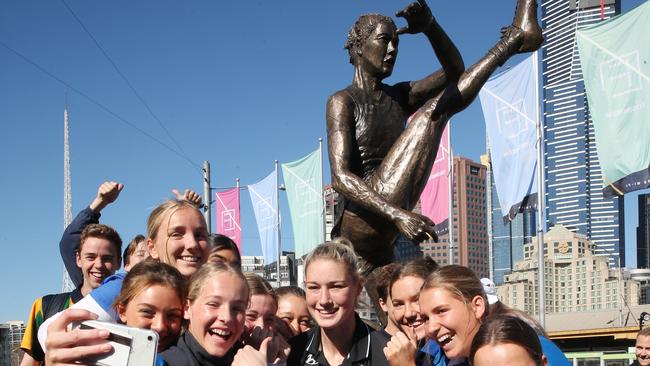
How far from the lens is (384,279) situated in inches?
179

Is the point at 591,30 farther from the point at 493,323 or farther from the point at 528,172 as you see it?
the point at 493,323

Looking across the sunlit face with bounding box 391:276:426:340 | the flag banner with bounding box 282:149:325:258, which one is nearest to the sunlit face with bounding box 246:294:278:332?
the sunlit face with bounding box 391:276:426:340

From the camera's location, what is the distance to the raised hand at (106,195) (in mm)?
4938

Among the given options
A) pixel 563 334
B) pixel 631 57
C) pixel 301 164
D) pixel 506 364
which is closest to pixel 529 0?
pixel 506 364

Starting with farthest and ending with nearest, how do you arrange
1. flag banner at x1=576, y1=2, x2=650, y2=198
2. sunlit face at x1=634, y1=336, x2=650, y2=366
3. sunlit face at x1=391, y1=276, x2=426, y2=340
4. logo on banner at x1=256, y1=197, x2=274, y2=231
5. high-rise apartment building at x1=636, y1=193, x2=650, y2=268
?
1. high-rise apartment building at x1=636, y1=193, x2=650, y2=268
2. logo on banner at x1=256, y1=197, x2=274, y2=231
3. flag banner at x1=576, y1=2, x2=650, y2=198
4. sunlit face at x1=634, y1=336, x2=650, y2=366
5. sunlit face at x1=391, y1=276, x2=426, y2=340

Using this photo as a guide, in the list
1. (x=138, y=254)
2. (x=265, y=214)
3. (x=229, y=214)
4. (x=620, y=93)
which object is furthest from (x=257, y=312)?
(x=229, y=214)

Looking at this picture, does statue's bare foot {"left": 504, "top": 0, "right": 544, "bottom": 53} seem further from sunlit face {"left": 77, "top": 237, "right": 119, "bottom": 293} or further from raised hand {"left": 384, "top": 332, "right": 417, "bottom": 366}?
sunlit face {"left": 77, "top": 237, "right": 119, "bottom": 293}

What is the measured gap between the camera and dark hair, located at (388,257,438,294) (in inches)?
159

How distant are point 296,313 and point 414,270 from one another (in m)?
0.99

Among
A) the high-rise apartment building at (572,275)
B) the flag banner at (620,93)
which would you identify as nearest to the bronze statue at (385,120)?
the flag banner at (620,93)

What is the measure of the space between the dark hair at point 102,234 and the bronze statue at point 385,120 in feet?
4.50

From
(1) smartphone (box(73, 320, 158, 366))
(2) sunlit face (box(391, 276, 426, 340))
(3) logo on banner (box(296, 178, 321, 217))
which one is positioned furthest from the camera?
(3) logo on banner (box(296, 178, 321, 217))

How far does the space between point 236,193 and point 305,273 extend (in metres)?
22.5

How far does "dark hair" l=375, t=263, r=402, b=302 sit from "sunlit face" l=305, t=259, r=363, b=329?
0.80m
